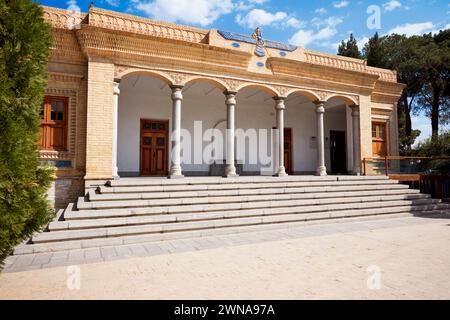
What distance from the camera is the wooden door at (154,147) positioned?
12.9m

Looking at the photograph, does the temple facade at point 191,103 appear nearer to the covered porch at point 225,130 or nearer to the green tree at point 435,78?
the covered porch at point 225,130

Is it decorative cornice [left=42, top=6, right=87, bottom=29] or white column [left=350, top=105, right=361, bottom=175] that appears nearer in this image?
decorative cornice [left=42, top=6, right=87, bottom=29]

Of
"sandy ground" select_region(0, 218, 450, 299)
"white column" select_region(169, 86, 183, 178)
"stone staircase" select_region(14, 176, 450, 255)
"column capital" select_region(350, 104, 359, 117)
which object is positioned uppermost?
"column capital" select_region(350, 104, 359, 117)

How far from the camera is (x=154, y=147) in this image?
42.9 ft

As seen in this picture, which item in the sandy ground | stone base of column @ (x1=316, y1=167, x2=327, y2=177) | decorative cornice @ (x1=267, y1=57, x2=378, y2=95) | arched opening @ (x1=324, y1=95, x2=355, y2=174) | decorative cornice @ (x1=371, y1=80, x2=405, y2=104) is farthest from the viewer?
arched opening @ (x1=324, y1=95, x2=355, y2=174)

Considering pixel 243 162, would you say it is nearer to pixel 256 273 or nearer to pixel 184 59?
pixel 184 59

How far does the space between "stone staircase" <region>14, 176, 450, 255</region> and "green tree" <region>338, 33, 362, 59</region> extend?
54.9 feet

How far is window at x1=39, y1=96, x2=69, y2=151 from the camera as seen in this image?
8.97m

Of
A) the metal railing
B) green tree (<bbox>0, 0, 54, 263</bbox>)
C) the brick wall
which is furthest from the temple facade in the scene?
green tree (<bbox>0, 0, 54, 263</bbox>)

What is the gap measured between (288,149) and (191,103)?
602 centimetres

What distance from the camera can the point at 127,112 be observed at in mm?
12562

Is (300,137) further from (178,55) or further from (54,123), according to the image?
(54,123)

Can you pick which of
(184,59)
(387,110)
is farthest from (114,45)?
(387,110)

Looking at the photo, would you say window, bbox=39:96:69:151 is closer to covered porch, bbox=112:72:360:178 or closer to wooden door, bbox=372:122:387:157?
covered porch, bbox=112:72:360:178
